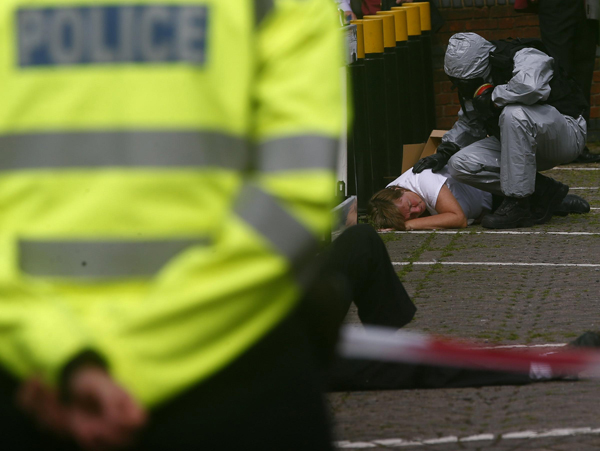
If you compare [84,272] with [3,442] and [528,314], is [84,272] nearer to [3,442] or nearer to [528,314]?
[3,442]

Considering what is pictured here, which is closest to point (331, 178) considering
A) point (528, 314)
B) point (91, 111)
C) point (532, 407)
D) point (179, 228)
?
point (179, 228)

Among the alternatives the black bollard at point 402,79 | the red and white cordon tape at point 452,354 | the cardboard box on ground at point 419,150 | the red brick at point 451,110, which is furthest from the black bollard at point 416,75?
the red and white cordon tape at point 452,354

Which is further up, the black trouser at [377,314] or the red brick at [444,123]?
the red brick at [444,123]

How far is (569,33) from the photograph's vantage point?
379 inches

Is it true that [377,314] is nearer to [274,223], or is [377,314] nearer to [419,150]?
[274,223]

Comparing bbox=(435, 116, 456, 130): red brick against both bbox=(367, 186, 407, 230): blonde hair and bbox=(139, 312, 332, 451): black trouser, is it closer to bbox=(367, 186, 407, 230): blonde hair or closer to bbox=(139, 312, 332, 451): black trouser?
bbox=(367, 186, 407, 230): blonde hair

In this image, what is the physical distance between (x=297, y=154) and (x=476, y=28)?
10.3m

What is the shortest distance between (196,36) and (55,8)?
0.20 m

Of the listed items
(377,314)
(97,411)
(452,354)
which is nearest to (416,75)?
(377,314)

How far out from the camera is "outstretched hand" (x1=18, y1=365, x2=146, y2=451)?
46.0 inches

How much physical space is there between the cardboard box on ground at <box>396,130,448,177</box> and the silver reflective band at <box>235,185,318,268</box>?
295 inches

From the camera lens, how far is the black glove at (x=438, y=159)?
770 cm

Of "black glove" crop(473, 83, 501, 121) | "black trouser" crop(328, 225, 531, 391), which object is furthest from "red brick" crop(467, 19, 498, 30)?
"black trouser" crop(328, 225, 531, 391)

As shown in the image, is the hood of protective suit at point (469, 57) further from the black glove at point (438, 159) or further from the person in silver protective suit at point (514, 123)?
the black glove at point (438, 159)
